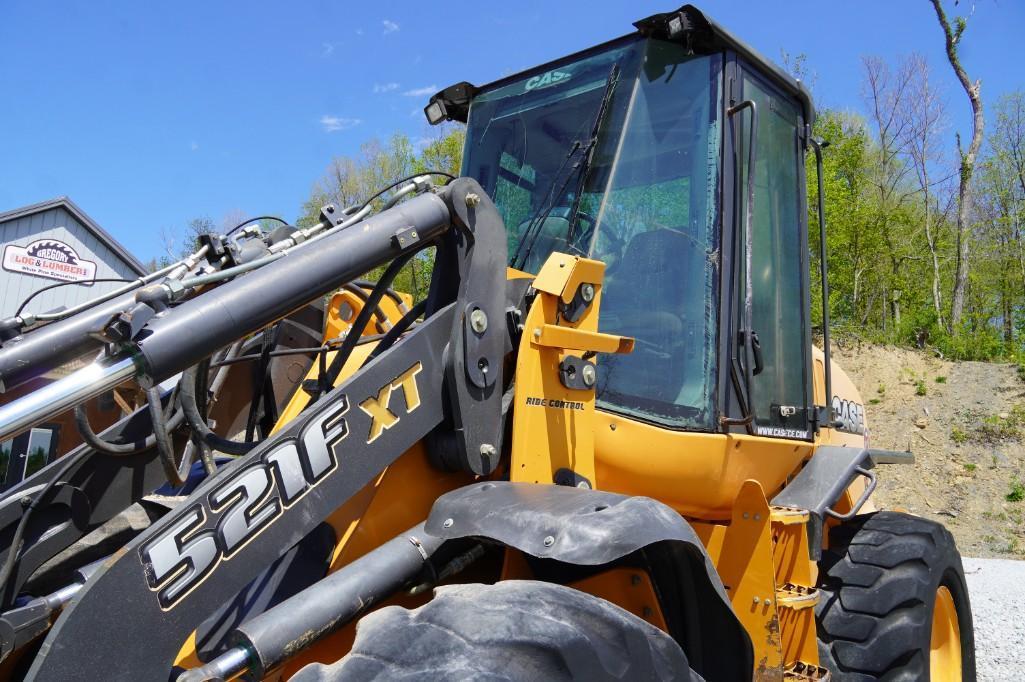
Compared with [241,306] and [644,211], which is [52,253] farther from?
[241,306]

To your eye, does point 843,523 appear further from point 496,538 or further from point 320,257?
point 320,257

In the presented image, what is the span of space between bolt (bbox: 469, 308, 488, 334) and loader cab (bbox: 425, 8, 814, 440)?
0.71 metres

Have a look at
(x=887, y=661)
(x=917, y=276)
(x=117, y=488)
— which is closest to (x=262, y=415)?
(x=117, y=488)

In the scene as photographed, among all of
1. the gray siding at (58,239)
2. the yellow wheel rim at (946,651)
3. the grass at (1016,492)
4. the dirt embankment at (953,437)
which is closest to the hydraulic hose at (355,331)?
the yellow wheel rim at (946,651)

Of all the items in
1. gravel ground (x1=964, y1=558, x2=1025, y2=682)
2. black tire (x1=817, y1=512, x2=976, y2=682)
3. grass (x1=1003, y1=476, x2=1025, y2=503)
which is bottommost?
grass (x1=1003, y1=476, x2=1025, y2=503)

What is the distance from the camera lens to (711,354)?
9.50 ft

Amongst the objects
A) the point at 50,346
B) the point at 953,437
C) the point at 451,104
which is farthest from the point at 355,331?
the point at 953,437

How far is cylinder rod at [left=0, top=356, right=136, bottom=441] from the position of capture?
5.18 ft

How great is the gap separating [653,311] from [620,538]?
1.32 m

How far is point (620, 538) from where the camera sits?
175 cm

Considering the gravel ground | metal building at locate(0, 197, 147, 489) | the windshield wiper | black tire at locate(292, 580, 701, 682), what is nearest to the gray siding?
metal building at locate(0, 197, 147, 489)

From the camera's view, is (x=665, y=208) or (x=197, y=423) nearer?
(x=197, y=423)

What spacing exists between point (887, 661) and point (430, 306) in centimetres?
225

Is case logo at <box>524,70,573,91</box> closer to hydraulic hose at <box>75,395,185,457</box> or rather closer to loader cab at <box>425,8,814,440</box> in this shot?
loader cab at <box>425,8,814,440</box>
